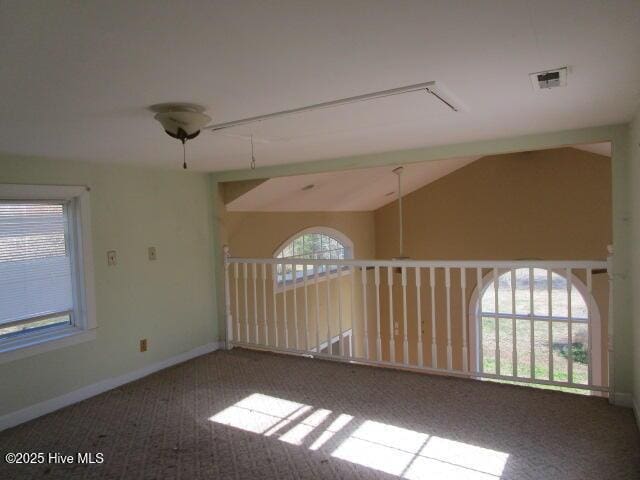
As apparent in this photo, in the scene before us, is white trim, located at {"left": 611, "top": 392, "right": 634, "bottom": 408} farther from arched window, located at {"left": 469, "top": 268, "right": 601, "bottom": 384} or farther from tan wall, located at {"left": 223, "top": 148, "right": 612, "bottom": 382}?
arched window, located at {"left": 469, "top": 268, "right": 601, "bottom": 384}

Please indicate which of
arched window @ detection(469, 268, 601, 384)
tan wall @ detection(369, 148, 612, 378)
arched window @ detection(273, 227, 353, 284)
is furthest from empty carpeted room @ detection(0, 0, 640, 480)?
arched window @ detection(469, 268, 601, 384)

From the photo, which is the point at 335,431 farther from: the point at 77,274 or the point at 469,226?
the point at 469,226

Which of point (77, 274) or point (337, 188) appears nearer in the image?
point (77, 274)

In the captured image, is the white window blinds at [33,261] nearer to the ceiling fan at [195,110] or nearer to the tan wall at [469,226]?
the ceiling fan at [195,110]

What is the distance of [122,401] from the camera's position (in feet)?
10.5

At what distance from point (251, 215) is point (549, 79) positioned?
3990mm

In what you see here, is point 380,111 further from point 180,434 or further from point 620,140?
point 180,434

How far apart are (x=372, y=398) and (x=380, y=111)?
1.96 meters

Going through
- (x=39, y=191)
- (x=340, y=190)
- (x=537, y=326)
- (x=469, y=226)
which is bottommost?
(x=537, y=326)

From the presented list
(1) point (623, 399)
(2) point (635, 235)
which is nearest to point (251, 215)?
(2) point (635, 235)

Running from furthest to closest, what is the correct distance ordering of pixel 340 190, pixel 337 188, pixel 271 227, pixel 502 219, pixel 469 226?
pixel 469 226, pixel 502 219, pixel 340 190, pixel 337 188, pixel 271 227

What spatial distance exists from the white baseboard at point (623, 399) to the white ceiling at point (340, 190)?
3073mm

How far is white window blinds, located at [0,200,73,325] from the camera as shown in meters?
2.88

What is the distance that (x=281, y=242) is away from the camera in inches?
233
